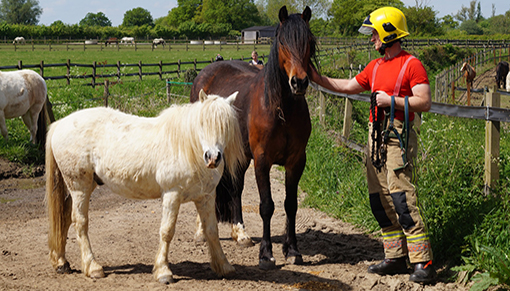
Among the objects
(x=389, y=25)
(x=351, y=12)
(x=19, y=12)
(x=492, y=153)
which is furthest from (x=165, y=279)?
(x=19, y=12)

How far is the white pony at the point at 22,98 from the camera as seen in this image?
8289 millimetres

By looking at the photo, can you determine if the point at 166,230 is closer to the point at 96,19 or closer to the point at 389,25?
the point at 389,25

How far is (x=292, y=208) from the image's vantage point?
4340mm

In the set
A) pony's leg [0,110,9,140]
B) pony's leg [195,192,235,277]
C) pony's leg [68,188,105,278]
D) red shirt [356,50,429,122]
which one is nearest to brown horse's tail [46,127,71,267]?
pony's leg [68,188,105,278]

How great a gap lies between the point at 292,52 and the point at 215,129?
35.9 inches

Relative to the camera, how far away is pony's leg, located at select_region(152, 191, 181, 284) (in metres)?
3.53

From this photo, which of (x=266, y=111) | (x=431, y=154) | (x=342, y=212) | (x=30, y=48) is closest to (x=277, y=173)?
(x=342, y=212)

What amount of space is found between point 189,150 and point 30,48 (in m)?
48.2

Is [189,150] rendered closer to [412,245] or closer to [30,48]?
[412,245]

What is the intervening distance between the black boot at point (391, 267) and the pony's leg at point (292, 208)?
2.45 ft

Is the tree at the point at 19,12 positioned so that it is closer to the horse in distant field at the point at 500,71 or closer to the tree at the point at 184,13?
the tree at the point at 184,13

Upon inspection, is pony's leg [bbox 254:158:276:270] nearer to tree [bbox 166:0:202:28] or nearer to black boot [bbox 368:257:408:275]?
black boot [bbox 368:257:408:275]

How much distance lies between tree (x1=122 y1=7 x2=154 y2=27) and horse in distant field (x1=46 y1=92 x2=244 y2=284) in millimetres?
125449

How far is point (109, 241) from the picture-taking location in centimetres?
473
